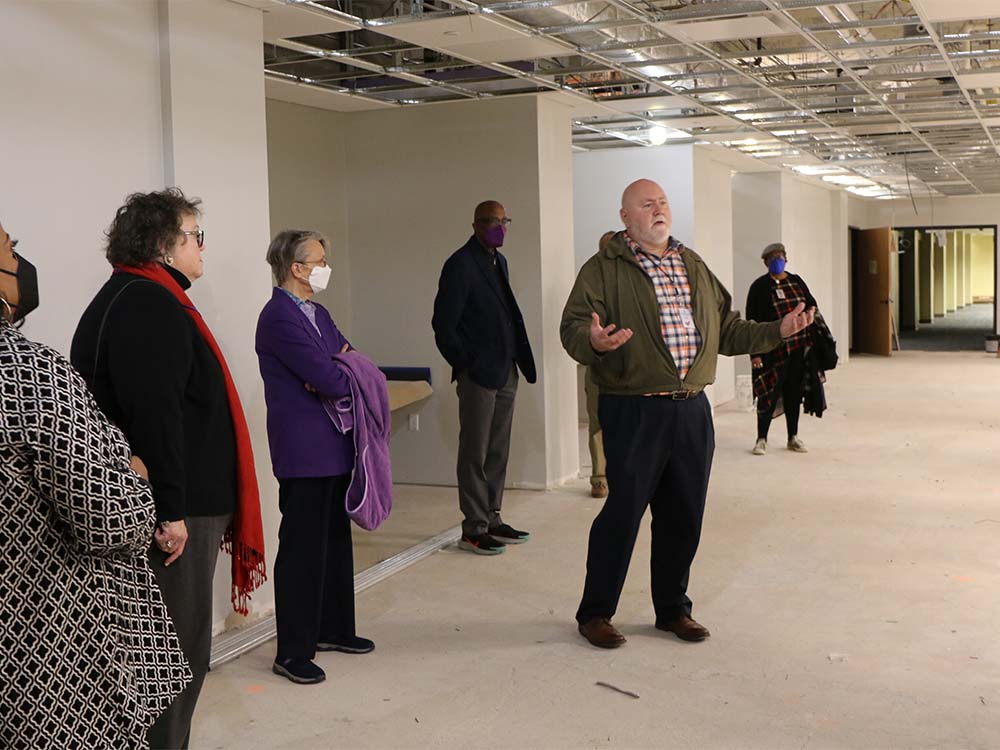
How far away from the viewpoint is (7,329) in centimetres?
195

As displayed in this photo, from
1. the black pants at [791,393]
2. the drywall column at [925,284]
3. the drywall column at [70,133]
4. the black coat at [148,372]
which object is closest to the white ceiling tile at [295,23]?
the drywall column at [70,133]

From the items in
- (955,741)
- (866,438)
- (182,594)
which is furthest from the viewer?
(866,438)

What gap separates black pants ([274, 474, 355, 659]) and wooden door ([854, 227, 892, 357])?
1480 cm

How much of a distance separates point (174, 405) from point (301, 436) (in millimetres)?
1136

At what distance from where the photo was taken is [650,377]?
3875 millimetres

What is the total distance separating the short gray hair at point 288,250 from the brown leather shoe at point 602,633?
1.64m

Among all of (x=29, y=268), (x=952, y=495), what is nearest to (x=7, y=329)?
(x=29, y=268)

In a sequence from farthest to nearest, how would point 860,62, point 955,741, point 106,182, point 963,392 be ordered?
point 963,392
point 860,62
point 106,182
point 955,741

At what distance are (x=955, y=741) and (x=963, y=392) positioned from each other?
31.1 feet

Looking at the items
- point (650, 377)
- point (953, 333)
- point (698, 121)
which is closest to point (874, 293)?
point (953, 333)

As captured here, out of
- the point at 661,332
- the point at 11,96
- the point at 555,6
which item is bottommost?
the point at 661,332

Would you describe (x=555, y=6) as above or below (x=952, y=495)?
above

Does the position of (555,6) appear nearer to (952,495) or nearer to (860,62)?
(860,62)

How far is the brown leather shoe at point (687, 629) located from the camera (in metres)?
4.09
